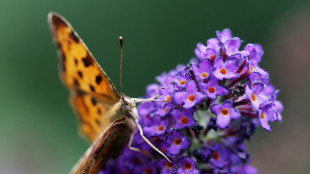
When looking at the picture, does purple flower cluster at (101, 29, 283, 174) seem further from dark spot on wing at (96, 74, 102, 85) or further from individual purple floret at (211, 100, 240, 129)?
dark spot on wing at (96, 74, 102, 85)

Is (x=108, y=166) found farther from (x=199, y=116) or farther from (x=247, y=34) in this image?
(x=247, y=34)

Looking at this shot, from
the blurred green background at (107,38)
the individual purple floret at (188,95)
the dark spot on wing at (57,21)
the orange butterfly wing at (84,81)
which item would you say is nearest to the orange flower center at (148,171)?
the orange butterfly wing at (84,81)

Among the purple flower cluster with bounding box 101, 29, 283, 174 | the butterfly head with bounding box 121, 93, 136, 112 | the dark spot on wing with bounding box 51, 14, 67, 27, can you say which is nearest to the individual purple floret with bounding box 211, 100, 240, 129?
the purple flower cluster with bounding box 101, 29, 283, 174

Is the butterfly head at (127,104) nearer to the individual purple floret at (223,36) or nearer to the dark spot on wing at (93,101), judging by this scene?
the dark spot on wing at (93,101)

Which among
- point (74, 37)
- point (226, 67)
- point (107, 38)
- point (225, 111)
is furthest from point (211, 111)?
point (107, 38)

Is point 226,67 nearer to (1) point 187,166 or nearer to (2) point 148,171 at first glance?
(1) point 187,166

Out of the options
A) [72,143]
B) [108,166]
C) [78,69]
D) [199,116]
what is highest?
[78,69]

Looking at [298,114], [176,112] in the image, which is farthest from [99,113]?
[298,114]
